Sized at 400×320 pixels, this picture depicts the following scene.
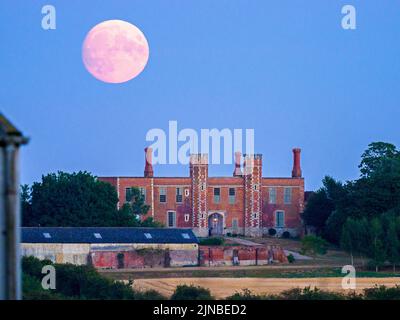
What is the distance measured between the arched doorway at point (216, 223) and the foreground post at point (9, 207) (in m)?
63.0

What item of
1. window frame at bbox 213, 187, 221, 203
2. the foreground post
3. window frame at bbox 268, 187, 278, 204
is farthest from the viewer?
window frame at bbox 268, 187, 278, 204

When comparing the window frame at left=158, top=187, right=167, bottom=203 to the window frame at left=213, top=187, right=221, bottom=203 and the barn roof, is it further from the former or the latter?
the barn roof

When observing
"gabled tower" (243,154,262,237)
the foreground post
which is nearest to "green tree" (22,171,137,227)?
"gabled tower" (243,154,262,237)

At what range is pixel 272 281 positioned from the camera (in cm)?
3931

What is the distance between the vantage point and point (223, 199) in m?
67.7

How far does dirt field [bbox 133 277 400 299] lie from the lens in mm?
34656

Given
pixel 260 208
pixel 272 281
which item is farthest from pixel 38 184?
pixel 272 281

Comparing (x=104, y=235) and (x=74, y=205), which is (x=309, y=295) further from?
(x=74, y=205)

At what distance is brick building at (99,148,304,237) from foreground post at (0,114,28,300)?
204 feet

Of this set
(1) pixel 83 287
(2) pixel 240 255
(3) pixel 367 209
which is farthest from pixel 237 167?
(1) pixel 83 287

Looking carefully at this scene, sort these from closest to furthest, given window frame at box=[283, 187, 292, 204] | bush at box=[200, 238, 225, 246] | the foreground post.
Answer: the foreground post, bush at box=[200, 238, 225, 246], window frame at box=[283, 187, 292, 204]

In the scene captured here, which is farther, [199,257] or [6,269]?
[199,257]
